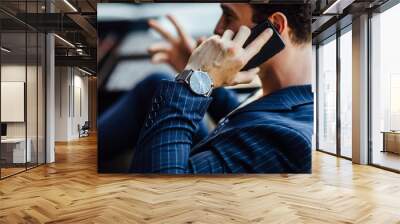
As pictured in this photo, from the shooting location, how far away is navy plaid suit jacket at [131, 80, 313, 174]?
6129 millimetres

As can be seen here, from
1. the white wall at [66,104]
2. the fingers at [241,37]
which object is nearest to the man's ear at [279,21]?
the fingers at [241,37]

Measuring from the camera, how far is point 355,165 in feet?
26.2

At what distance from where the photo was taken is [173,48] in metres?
6.39

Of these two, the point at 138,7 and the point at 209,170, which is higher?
the point at 138,7

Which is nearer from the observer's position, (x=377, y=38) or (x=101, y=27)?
(x=101, y=27)

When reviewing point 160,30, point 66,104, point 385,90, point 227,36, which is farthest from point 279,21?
point 66,104

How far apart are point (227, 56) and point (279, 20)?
1058 millimetres

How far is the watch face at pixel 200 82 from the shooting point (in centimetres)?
614

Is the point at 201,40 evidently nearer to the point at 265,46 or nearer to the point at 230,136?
the point at 265,46

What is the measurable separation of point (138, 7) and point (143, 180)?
2.79 metres

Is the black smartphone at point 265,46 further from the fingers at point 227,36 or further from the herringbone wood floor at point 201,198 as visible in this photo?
the herringbone wood floor at point 201,198

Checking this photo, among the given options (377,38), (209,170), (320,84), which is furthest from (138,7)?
(320,84)

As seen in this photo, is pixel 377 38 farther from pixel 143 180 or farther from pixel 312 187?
pixel 143 180

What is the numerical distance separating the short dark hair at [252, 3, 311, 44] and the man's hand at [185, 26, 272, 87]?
372 millimetres
